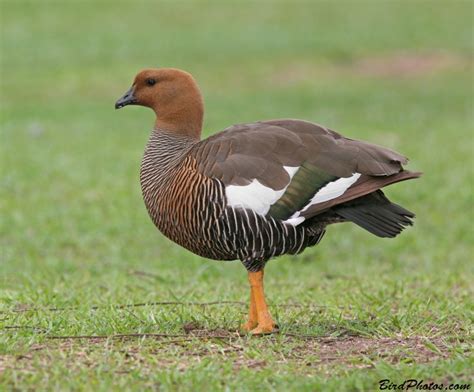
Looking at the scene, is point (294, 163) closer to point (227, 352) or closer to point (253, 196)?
point (253, 196)

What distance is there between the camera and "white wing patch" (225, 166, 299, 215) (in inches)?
219

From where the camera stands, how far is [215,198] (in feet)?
18.4

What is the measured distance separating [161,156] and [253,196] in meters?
0.93

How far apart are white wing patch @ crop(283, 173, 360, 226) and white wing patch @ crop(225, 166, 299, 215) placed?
0.51ft

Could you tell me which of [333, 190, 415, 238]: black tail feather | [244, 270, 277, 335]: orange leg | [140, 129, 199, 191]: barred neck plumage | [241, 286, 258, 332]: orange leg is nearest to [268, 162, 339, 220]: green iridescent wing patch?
[333, 190, 415, 238]: black tail feather

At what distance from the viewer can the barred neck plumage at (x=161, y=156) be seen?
6.07m

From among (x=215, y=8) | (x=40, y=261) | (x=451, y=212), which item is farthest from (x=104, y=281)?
(x=215, y=8)

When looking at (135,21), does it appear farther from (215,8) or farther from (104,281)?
(104,281)

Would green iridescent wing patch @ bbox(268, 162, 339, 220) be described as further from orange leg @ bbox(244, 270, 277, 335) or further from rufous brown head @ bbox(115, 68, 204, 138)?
rufous brown head @ bbox(115, 68, 204, 138)

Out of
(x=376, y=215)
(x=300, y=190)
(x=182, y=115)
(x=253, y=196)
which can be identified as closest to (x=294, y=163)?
(x=300, y=190)

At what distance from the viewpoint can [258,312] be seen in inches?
230

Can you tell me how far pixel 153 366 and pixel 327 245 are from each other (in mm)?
5778

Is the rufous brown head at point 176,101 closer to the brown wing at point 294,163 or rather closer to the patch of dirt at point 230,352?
the brown wing at point 294,163

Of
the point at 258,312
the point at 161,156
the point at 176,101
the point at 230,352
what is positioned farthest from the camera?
the point at 176,101
